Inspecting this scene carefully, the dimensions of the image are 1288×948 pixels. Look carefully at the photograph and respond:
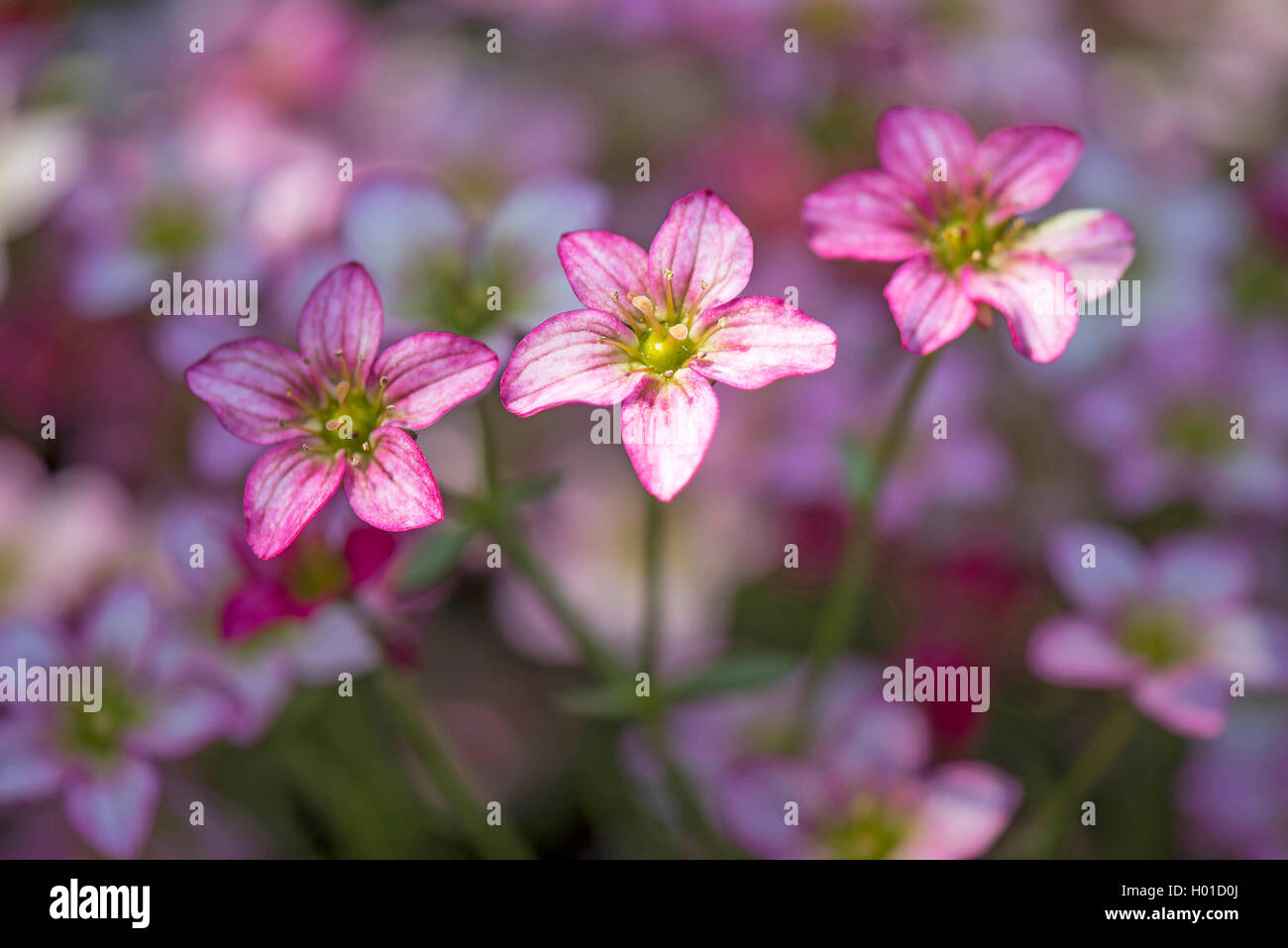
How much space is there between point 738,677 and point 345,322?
0.49 meters

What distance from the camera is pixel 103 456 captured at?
5.59ft

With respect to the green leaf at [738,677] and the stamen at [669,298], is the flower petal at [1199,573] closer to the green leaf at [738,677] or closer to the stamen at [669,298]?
the green leaf at [738,677]

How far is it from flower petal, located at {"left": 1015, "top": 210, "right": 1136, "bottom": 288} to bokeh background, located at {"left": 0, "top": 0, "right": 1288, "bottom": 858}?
12.5 inches

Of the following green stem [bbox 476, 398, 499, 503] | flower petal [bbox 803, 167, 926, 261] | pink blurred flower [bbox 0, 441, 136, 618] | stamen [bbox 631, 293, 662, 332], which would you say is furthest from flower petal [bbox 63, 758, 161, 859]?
flower petal [bbox 803, 167, 926, 261]

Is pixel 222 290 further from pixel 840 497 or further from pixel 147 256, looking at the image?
pixel 840 497

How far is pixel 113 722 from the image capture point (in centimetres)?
117

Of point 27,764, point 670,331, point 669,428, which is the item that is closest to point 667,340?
point 670,331

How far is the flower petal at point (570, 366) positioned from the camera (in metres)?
0.85

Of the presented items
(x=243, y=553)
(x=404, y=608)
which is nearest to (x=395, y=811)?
(x=404, y=608)

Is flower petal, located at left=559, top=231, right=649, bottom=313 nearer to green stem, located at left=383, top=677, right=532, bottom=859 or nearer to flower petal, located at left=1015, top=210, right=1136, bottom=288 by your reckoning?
flower petal, located at left=1015, top=210, right=1136, bottom=288

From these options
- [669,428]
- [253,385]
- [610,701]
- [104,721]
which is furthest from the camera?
[104,721]

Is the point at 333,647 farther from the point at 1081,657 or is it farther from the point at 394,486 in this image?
the point at 1081,657

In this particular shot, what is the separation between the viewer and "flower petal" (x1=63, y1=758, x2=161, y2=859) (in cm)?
107

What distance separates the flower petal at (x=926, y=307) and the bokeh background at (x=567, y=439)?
305 millimetres
